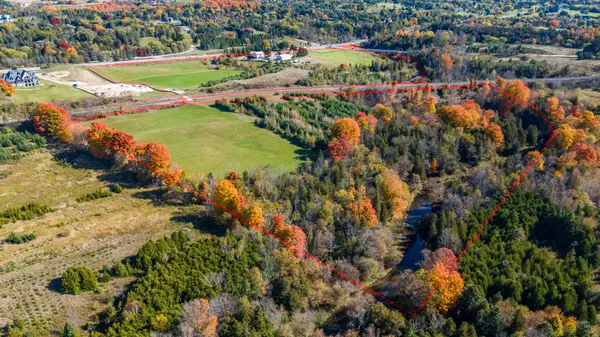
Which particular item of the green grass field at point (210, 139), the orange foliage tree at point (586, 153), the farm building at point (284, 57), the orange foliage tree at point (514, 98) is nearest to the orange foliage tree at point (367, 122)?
the green grass field at point (210, 139)

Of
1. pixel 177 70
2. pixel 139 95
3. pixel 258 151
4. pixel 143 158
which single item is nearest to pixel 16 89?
pixel 139 95

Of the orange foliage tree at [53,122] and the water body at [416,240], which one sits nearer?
the water body at [416,240]

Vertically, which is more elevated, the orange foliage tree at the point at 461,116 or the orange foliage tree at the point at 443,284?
the orange foliage tree at the point at 461,116

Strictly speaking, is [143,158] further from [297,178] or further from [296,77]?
[296,77]

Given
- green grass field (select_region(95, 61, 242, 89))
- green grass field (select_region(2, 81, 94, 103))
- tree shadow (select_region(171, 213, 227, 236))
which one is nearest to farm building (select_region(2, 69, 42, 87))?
green grass field (select_region(2, 81, 94, 103))

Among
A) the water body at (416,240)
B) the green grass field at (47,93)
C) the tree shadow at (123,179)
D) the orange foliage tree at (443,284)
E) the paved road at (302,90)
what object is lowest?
the water body at (416,240)

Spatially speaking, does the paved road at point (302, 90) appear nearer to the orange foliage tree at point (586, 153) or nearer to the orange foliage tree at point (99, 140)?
the orange foliage tree at point (99, 140)

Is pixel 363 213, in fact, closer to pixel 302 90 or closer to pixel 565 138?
pixel 565 138
